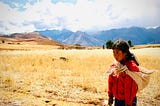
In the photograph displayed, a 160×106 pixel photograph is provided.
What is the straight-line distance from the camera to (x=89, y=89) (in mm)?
10078

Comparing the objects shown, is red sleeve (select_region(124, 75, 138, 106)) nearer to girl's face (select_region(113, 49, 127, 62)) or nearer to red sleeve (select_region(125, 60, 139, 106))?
red sleeve (select_region(125, 60, 139, 106))

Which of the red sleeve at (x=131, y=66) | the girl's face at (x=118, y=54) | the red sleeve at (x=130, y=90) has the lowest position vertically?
the red sleeve at (x=130, y=90)

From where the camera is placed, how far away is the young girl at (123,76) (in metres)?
4.30

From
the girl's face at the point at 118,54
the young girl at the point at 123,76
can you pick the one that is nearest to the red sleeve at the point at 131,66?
the young girl at the point at 123,76

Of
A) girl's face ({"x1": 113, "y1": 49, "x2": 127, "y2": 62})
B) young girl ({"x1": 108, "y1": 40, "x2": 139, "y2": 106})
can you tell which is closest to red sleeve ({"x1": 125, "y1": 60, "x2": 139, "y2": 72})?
young girl ({"x1": 108, "y1": 40, "x2": 139, "y2": 106})

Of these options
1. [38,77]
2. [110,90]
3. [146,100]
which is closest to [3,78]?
[38,77]

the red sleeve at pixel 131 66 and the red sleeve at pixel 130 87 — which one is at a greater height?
Answer: the red sleeve at pixel 131 66

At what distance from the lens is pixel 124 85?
4.38m

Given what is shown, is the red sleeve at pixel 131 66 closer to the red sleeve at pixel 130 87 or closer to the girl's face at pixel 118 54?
the red sleeve at pixel 130 87

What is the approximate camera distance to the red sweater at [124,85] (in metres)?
4.29

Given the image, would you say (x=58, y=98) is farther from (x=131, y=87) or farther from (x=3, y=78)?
(x=131, y=87)

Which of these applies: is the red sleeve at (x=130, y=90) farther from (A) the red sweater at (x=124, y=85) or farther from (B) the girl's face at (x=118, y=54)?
(B) the girl's face at (x=118, y=54)

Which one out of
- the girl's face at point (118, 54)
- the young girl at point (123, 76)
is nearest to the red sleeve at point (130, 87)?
the young girl at point (123, 76)

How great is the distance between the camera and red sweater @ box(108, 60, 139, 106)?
429 cm
